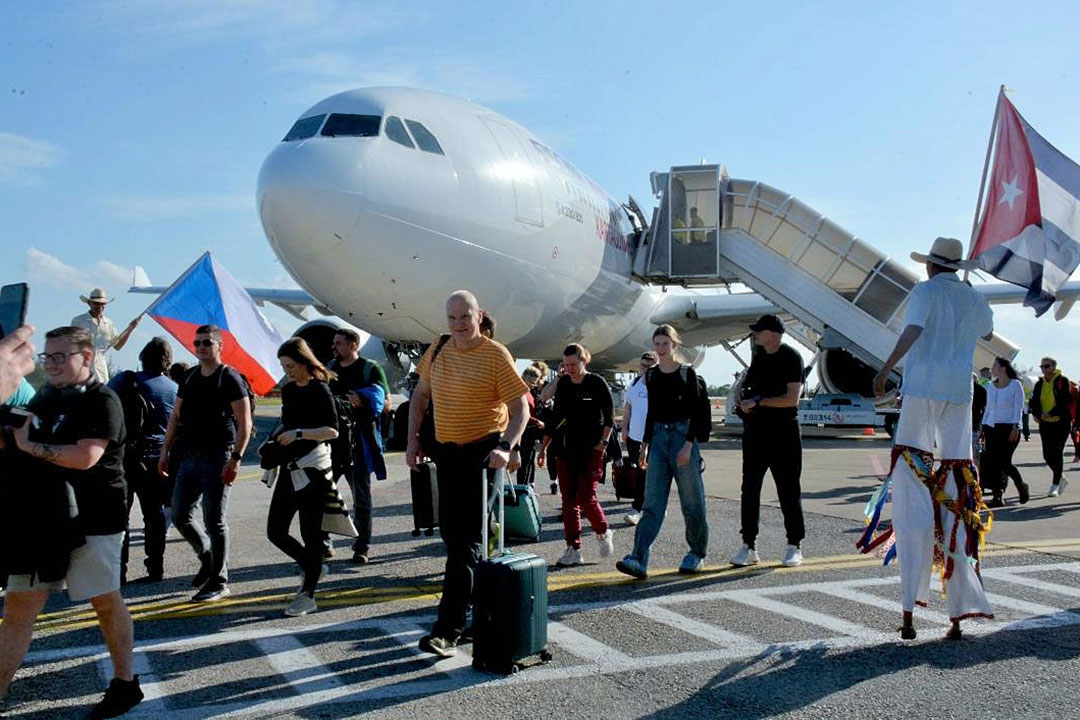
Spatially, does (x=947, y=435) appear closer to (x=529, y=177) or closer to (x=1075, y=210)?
(x=1075, y=210)

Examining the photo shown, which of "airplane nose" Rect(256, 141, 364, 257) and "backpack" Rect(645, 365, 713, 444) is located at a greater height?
"airplane nose" Rect(256, 141, 364, 257)

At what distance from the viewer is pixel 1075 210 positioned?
720 centimetres

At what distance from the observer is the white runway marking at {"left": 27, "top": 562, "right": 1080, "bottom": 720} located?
384 centimetres

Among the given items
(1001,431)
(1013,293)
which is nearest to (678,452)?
(1001,431)

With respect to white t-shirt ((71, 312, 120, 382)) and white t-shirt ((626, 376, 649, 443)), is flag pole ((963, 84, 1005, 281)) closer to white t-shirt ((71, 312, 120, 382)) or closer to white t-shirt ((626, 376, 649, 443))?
white t-shirt ((626, 376, 649, 443))

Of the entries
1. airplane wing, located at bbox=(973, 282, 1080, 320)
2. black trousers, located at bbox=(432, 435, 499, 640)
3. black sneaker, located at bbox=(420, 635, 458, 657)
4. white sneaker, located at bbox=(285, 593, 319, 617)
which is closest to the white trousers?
black trousers, located at bbox=(432, 435, 499, 640)

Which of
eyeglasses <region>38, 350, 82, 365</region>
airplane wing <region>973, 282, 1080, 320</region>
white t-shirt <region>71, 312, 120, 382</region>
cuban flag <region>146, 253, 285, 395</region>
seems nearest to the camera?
eyeglasses <region>38, 350, 82, 365</region>

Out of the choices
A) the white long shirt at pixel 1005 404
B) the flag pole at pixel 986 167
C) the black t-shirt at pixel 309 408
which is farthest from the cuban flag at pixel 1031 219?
the black t-shirt at pixel 309 408

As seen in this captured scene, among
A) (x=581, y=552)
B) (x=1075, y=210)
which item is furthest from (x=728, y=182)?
(x=581, y=552)

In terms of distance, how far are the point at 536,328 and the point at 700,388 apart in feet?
30.7

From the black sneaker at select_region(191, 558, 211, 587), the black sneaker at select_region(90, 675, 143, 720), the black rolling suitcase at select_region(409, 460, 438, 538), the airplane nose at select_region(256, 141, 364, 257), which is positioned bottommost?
the black sneaker at select_region(90, 675, 143, 720)

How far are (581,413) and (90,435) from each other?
3.88 metres

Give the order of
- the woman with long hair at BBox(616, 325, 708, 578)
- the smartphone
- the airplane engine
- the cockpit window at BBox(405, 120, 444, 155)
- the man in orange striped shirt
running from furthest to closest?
the airplane engine, the cockpit window at BBox(405, 120, 444, 155), the woman with long hair at BBox(616, 325, 708, 578), the man in orange striped shirt, the smartphone

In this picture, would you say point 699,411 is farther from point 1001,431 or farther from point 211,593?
point 1001,431
